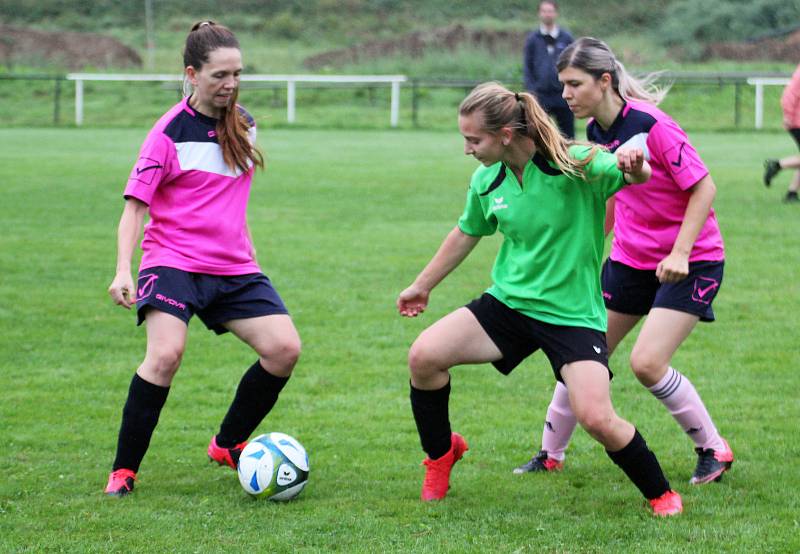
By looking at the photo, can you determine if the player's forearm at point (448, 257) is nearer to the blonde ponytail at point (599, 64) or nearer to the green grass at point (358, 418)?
the blonde ponytail at point (599, 64)

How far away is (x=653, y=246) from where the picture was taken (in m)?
4.80

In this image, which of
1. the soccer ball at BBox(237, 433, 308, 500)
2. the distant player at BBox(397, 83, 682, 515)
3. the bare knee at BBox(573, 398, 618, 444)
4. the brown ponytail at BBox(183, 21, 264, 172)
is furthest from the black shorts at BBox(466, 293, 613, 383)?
the brown ponytail at BBox(183, 21, 264, 172)

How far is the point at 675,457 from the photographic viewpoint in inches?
206

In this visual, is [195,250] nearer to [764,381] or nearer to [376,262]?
[764,381]

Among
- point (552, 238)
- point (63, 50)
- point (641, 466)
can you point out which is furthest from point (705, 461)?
point (63, 50)

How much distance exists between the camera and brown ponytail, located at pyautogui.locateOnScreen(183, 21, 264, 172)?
15.4 ft

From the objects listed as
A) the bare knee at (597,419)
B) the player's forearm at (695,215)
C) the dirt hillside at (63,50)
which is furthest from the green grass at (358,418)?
the dirt hillside at (63,50)

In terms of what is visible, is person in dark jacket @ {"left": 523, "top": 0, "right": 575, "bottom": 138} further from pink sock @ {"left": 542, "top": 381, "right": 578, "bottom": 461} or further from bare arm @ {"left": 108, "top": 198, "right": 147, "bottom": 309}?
bare arm @ {"left": 108, "top": 198, "right": 147, "bottom": 309}

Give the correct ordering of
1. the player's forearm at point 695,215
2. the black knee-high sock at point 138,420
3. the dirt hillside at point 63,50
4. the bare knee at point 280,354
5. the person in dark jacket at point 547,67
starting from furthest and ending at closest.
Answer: the dirt hillside at point 63,50
the person in dark jacket at point 547,67
the bare knee at point 280,354
the black knee-high sock at point 138,420
the player's forearm at point 695,215

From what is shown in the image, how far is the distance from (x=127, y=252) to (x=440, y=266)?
122 cm

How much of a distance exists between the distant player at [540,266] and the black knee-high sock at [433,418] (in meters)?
0.01

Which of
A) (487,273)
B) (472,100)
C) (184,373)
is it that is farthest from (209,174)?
(487,273)

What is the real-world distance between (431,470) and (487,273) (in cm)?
525

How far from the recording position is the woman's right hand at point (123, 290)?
4469mm
